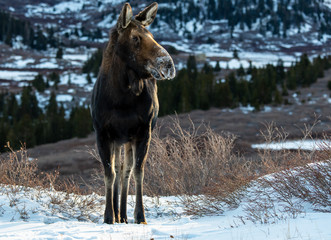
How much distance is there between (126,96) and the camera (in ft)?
16.7

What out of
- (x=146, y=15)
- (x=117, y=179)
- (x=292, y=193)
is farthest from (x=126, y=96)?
(x=292, y=193)

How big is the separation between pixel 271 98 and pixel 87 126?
69.4 ft

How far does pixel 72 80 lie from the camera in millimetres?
77312

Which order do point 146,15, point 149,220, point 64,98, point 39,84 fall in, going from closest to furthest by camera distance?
point 146,15 < point 149,220 < point 64,98 < point 39,84

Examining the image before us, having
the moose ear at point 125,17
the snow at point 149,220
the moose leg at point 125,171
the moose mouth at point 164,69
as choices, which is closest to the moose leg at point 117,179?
the moose leg at point 125,171

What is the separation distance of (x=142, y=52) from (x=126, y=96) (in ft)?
2.18

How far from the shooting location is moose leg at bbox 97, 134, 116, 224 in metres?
5.18

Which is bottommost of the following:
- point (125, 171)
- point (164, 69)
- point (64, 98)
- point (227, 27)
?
point (64, 98)

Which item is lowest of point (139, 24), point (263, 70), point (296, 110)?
point (296, 110)

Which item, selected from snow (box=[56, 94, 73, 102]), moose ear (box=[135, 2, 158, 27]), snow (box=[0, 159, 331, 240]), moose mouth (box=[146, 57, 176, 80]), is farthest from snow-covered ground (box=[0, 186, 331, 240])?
snow (box=[56, 94, 73, 102])

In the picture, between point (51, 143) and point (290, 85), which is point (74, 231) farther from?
point (290, 85)

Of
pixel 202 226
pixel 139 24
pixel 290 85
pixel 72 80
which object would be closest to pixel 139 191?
pixel 202 226

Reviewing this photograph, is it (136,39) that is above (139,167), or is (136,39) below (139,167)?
above

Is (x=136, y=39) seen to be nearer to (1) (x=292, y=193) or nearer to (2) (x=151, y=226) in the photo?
(2) (x=151, y=226)
